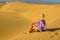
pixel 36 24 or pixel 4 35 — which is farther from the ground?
pixel 36 24

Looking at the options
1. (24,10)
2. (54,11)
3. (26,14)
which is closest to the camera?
(54,11)

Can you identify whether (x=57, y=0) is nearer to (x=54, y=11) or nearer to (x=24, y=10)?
(x=24, y=10)

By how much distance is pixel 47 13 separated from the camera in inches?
653

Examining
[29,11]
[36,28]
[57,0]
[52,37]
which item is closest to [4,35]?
[36,28]

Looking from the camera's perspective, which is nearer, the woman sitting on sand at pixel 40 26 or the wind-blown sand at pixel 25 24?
the wind-blown sand at pixel 25 24

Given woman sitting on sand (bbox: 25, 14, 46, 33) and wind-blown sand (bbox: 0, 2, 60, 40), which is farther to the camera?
woman sitting on sand (bbox: 25, 14, 46, 33)

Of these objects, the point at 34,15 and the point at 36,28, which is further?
the point at 34,15

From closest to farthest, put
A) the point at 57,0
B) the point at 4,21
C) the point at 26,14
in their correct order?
the point at 4,21 < the point at 26,14 < the point at 57,0

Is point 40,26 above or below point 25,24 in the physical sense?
above

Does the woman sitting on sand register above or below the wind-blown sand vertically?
above

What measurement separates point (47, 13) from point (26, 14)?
7.07 feet

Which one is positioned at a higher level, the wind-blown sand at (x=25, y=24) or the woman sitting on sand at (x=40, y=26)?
the woman sitting on sand at (x=40, y=26)

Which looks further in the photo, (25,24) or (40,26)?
(25,24)

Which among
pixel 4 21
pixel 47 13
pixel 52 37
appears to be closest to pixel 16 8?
pixel 47 13
